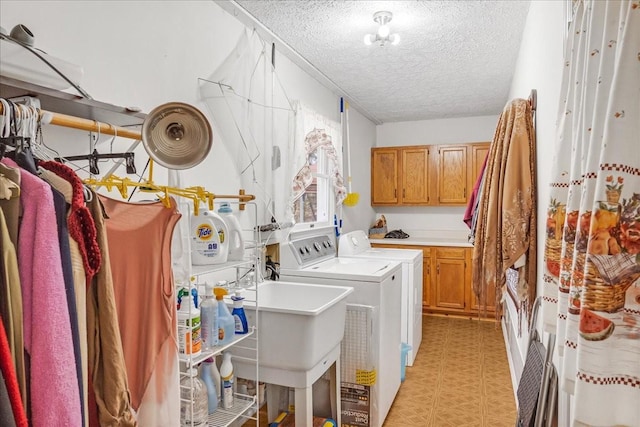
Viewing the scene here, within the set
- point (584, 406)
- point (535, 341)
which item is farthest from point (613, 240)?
point (535, 341)

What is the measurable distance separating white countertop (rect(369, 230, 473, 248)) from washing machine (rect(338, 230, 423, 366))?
3.17 ft

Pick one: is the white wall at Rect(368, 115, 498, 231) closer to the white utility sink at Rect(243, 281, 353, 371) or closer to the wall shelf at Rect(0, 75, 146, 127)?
the white utility sink at Rect(243, 281, 353, 371)

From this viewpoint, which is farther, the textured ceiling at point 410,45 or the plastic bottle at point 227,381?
the textured ceiling at point 410,45

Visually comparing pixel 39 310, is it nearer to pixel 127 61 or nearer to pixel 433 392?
pixel 127 61

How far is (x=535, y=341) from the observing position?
1.58 meters

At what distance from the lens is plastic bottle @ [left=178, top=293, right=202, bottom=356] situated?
1.36 m

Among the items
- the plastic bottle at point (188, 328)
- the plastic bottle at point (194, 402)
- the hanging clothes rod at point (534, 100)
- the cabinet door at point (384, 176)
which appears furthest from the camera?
the cabinet door at point (384, 176)

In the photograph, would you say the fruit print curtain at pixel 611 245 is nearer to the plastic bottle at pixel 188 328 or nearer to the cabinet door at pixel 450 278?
the plastic bottle at pixel 188 328

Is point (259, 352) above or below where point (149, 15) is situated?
below

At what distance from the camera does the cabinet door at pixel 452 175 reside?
4.93 m

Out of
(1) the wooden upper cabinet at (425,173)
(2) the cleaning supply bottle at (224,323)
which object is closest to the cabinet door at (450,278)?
(1) the wooden upper cabinet at (425,173)

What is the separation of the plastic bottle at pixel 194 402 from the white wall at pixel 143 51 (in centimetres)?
89

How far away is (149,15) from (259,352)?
1.60 metres

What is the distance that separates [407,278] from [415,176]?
2.07 metres
